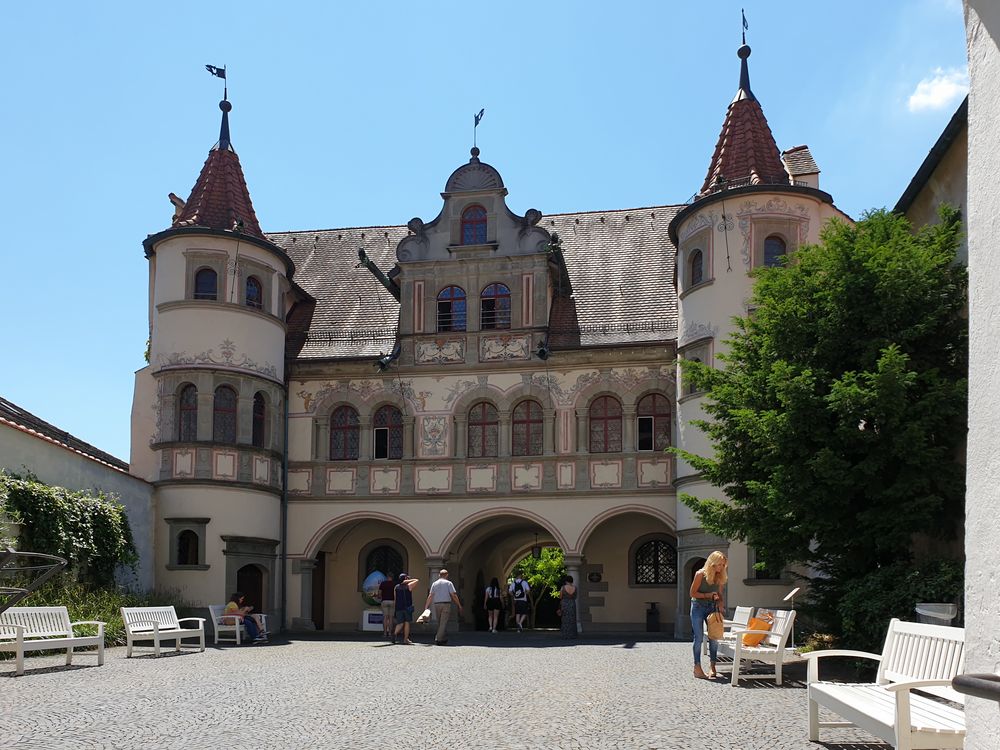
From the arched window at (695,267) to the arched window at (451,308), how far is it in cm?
597

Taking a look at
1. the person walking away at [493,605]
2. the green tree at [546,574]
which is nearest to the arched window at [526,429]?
the person walking away at [493,605]

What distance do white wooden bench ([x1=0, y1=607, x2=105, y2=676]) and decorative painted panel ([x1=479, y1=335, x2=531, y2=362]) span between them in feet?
47.8

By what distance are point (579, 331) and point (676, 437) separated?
3809 millimetres

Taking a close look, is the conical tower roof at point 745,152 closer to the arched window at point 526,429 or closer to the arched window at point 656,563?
the arched window at point 526,429

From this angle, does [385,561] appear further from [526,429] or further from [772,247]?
[772,247]

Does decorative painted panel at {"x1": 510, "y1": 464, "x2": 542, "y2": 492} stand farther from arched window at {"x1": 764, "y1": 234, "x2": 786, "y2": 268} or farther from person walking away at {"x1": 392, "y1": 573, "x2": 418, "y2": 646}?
arched window at {"x1": 764, "y1": 234, "x2": 786, "y2": 268}

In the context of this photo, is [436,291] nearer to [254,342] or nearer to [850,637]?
[254,342]

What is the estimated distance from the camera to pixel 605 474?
28078 mm

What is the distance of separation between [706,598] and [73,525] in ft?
45.6

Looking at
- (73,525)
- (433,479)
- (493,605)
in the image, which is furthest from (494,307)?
(73,525)

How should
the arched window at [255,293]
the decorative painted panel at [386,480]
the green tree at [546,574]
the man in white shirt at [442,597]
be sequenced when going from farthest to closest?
the green tree at [546,574] < the decorative painted panel at [386,480] < the arched window at [255,293] < the man in white shirt at [442,597]

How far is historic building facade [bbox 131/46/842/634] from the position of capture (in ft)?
89.1

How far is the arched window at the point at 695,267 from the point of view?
27.0 metres

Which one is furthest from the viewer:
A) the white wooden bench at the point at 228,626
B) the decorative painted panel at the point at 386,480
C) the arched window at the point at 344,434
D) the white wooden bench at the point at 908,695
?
the arched window at the point at 344,434
